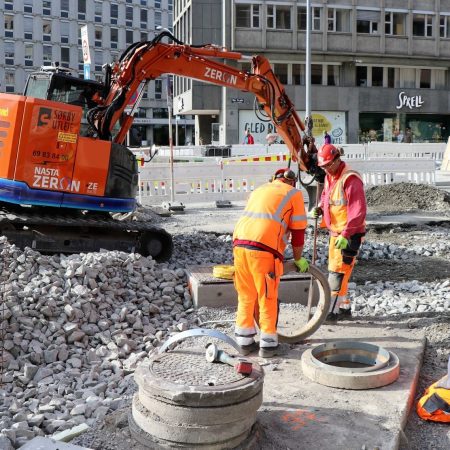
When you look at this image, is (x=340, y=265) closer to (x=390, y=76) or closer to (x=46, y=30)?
(x=390, y=76)

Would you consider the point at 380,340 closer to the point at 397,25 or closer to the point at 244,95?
the point at 244,95

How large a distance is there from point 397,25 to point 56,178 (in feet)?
143

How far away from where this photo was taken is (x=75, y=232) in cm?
944

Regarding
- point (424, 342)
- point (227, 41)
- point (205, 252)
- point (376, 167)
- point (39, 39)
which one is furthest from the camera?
point (39, 39)

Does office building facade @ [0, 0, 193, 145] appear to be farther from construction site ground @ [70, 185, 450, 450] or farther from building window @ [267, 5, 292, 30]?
construction site ground @ [70, 185, 450, 450]

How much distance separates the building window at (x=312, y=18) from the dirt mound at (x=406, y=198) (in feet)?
98.4

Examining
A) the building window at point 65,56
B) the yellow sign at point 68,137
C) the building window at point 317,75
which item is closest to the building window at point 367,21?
the building window at point 317,75

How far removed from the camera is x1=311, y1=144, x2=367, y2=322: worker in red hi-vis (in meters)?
6.44

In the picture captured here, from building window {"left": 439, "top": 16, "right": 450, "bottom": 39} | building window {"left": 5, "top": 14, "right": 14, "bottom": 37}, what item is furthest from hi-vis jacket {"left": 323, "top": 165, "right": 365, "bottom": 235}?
building window {"left": 5, "top": 14, "right": 14, "bottom": 37}

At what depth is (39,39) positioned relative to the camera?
77562mm

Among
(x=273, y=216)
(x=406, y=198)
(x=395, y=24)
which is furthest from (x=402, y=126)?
(x=273, y=216)

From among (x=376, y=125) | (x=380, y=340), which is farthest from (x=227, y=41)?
(x=380, y=340)

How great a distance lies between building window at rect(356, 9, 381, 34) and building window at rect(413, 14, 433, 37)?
9.84 ft

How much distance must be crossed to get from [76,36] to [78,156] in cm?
7623
